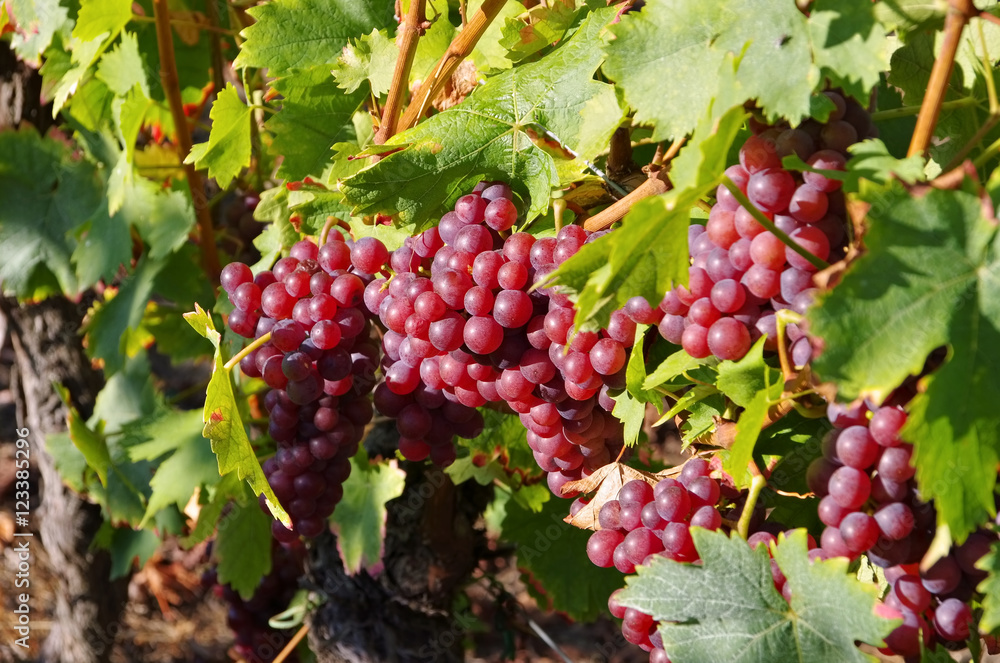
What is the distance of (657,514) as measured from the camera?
2.52 ft

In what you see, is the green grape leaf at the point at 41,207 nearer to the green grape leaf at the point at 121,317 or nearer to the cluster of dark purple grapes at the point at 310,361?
the green grape leaf at the point at 121,317

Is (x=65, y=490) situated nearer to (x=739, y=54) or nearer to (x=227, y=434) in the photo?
(x=227, y=434)

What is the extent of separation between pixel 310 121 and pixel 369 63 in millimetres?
152

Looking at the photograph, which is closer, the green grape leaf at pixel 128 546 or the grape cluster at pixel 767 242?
the grape cluster at pixel 767 242

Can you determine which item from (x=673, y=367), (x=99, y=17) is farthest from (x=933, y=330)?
(x=99, y=17)

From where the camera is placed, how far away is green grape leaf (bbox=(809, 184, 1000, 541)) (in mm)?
560

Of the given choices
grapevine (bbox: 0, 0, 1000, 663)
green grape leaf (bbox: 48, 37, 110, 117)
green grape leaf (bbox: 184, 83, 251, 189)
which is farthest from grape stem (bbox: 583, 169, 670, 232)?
green grape leaf (bbox: 48, 37, 110, 117)

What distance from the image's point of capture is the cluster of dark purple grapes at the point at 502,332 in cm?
78

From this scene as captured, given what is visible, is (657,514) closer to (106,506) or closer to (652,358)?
(652,358)

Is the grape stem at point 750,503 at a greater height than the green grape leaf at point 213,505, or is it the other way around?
the grape stem at point 750,503

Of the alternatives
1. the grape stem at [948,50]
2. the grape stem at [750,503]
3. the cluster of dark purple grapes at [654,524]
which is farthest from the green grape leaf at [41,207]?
the grape stem at [948,50]

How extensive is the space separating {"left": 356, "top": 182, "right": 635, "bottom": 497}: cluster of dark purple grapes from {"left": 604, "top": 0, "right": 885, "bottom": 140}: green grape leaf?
0.15m

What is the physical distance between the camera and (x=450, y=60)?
0.97 m

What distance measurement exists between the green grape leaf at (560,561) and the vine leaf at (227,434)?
0.74m
